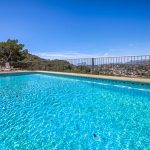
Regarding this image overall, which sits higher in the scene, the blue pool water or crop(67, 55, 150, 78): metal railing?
crop(67, 55, 150, 78): metal railing

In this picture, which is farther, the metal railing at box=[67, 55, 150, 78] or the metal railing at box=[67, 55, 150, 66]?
the metal railing at box=[67, 55, 150, 66]

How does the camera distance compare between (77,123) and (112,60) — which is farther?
(112,60)

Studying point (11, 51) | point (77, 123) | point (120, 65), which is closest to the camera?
point (77, 123)

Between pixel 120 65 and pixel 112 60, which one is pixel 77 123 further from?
pixel 112 60

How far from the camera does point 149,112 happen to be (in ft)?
17.5

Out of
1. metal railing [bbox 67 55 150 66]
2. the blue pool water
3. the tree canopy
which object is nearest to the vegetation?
the tree canopy

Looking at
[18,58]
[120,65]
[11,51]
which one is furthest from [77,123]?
→ [18,58]

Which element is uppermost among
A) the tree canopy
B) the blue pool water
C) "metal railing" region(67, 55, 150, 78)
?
the tree canopy

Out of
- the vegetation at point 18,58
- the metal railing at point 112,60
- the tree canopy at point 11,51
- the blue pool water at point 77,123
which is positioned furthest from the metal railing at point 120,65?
the tree canopy at point 11,51

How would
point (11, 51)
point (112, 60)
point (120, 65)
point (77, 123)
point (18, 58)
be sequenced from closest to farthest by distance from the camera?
1. point (77, 123)
2. point (120, 65)
3. point (112, 60)
4. point (11, 51)
5. point (18, 58)

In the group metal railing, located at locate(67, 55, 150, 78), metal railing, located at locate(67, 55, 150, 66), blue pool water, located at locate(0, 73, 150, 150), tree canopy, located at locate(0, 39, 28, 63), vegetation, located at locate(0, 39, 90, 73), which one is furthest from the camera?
tree canopy, located at locate(0, 39, 28, 63)

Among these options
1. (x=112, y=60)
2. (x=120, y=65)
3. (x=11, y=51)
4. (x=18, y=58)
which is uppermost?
(x=11, y=51)

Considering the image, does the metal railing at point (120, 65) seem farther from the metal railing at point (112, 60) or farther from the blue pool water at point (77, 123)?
the blue pool water at point (77, 123)

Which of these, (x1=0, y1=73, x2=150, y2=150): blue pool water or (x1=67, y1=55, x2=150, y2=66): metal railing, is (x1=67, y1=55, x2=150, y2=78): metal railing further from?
(x1=0, y1=73, x2=150, y2=150): blue pool water
